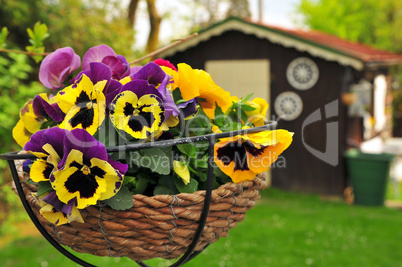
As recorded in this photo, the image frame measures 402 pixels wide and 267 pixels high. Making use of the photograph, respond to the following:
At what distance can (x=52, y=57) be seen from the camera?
1.01 m

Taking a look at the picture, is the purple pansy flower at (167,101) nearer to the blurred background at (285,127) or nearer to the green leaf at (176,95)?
the green leaf at (176,95)

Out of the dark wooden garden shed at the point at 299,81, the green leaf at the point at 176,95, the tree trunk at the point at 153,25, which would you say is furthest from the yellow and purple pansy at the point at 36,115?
Answer: the tree trunk at the point at 153,25

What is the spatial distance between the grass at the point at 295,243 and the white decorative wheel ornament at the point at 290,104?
217 cm

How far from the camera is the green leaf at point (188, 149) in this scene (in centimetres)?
88

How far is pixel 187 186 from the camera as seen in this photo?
0.89m

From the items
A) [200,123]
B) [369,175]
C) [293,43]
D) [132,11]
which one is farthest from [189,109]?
[132,11]

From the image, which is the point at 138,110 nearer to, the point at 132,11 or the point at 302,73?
the point at 302,73

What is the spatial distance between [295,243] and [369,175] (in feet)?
9.65

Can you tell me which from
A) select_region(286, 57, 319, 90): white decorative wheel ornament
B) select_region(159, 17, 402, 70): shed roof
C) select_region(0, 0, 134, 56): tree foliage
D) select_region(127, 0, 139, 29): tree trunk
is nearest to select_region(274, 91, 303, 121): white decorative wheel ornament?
select_region(286, 57, 319, 90): white decorative wheel ornament

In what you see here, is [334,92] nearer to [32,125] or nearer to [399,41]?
[32,125]

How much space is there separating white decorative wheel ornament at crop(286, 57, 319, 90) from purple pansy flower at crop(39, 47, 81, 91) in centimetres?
793

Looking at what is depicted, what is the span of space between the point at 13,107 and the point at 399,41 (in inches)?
707

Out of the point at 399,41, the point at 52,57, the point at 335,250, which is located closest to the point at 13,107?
the point at 335,250

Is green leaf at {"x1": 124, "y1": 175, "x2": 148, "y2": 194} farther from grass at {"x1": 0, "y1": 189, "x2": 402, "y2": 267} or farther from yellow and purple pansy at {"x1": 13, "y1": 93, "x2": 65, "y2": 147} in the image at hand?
grass at {"x1": 0, "y1": 189, "x2": 402, "y2": 267}
